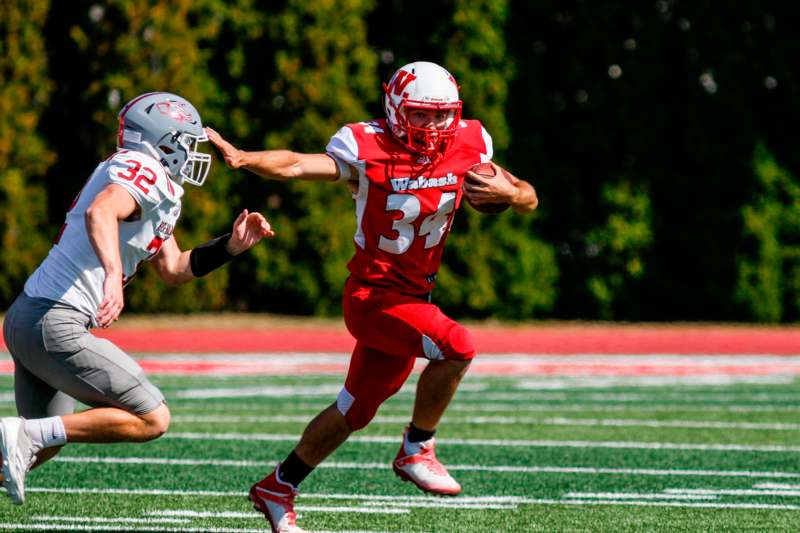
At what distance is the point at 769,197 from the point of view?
1927cm

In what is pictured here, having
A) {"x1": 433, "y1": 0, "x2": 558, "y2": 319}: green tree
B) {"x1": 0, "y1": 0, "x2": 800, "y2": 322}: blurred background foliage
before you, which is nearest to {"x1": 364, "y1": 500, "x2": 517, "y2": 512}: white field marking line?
{"x1": 0, "y1": 0, "x2": 800, "y2": 322}: blurred background foliage

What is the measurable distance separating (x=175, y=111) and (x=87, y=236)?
65cm

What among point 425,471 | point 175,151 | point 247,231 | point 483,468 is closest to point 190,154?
point 175,151

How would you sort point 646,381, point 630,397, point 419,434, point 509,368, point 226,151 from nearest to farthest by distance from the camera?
point 226,151 < point 419,434 < point 630,397 < point 646,381 < point 509,368

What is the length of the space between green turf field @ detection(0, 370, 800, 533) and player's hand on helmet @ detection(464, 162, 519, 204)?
1364mm

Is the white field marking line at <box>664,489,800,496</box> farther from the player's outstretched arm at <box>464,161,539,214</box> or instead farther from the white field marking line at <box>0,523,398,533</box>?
the white field marking line at <box>0,523,398,533</box>

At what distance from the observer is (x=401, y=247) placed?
620 cm

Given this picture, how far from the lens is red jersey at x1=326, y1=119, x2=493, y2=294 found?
6172 mm

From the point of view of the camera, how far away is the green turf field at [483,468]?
627 cm

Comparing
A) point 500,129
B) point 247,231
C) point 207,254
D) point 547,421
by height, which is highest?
point 247,231

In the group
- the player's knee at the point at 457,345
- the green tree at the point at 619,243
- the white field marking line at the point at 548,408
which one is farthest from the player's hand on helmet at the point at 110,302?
the green tree at the point at 619,243

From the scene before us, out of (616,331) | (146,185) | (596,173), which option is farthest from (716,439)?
(596,173)

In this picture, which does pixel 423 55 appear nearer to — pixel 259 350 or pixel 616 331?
pixel 616 331

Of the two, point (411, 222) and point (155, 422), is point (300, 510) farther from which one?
point (411, 222)
